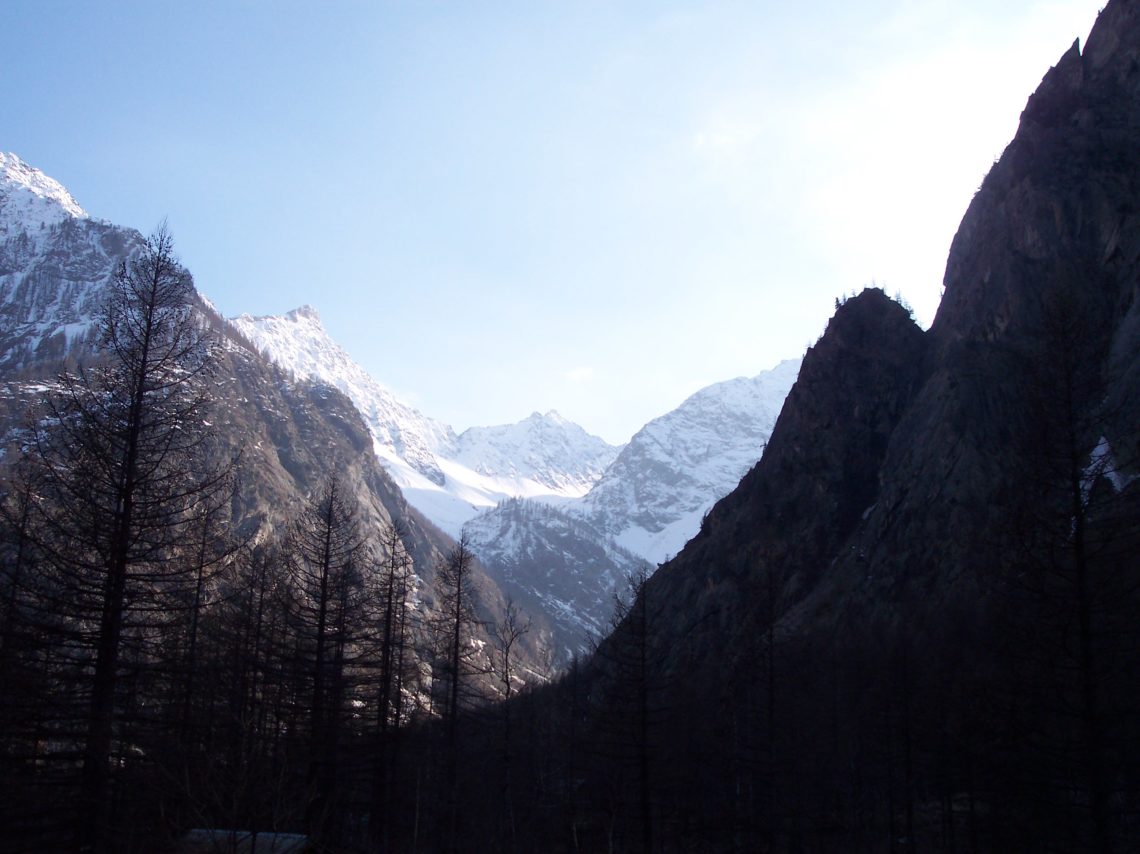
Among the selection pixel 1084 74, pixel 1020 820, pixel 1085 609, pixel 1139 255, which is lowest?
pixel 1020 820

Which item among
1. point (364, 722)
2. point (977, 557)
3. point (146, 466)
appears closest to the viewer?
point (146, 466)

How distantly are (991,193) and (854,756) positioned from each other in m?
62.2

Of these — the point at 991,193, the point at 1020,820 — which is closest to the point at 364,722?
the point at 1020,820

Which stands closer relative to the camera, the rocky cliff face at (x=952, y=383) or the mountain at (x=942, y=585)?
the mountain at (x=942, y=585)

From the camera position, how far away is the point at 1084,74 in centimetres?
8056

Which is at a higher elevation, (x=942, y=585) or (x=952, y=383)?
(x=952, y=383)

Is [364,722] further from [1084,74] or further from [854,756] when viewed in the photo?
[1084,74]

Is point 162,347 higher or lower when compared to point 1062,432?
higher

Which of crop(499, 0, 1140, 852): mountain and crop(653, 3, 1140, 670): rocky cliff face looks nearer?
crop(499, 0, 1140, 852): mountain

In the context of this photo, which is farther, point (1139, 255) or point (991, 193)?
point (991, 193)

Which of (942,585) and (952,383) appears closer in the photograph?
(942,585)

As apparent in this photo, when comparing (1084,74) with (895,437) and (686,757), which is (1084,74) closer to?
(895,437)

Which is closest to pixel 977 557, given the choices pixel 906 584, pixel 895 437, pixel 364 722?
pixel 906 584

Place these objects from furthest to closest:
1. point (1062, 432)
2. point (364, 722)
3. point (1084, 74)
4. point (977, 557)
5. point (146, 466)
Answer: point (1084, 74) < point (977, 557) < point (364, 722) < point (1062, 432) < point (146, 466)
